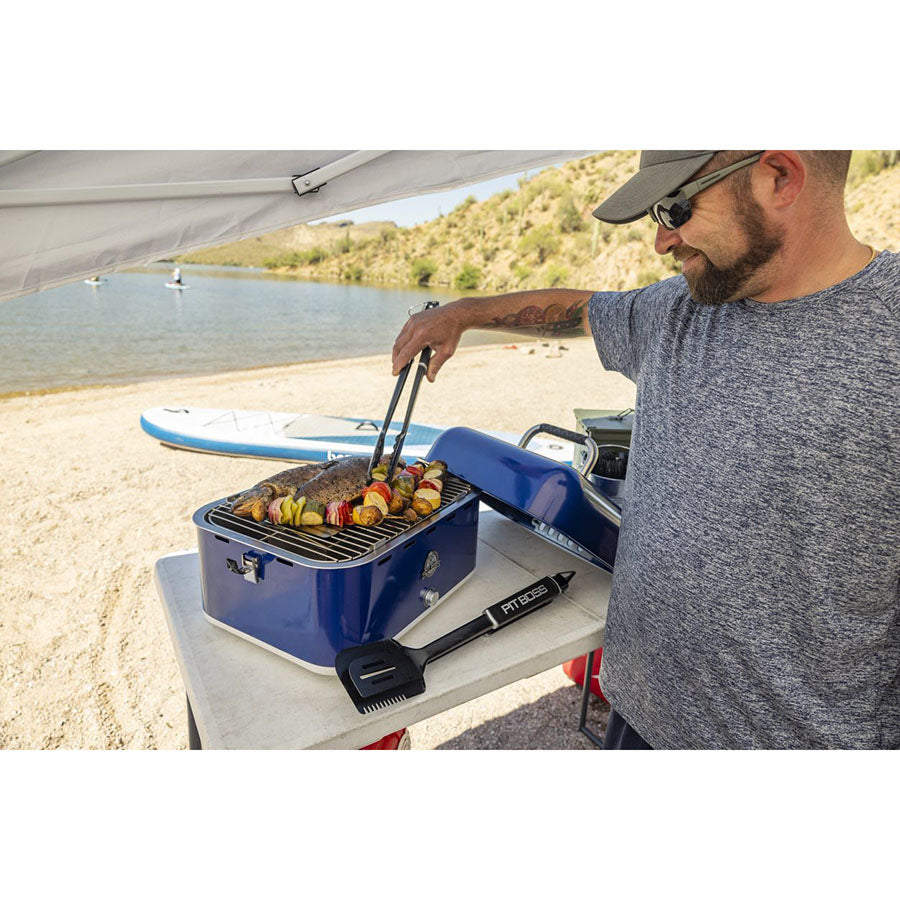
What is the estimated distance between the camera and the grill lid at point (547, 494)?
1.83 metres

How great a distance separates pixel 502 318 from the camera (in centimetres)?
195

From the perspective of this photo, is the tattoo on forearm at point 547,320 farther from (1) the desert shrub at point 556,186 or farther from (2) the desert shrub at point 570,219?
(1) the desert shrub at point 556,186

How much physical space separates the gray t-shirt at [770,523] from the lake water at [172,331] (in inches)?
339

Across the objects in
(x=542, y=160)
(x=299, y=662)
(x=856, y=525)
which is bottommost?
(x=299, y=662)

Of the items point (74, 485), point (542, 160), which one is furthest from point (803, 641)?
point (74, 485)

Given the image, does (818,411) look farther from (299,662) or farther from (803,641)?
(299,662)

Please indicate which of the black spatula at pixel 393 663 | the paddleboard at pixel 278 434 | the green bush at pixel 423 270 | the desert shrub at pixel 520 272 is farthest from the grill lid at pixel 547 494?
the green bush at pixel 423 270

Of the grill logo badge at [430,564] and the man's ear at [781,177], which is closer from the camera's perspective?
the man's ear at [781,177]

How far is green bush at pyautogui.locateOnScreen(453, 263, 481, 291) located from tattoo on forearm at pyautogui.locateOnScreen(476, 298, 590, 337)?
4727 cm

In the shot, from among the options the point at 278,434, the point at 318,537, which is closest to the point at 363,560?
the point at 318,537

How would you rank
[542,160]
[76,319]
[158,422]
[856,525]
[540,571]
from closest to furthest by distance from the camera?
[856,525]
[542,160]
[540,571]
[158,422]
[76,319]

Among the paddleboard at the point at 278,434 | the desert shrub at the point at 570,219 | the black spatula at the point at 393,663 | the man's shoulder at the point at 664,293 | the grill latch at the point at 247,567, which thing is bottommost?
the paddleboard at the point at 278,434

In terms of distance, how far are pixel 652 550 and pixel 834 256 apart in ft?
2.43

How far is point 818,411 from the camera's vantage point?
126cm
